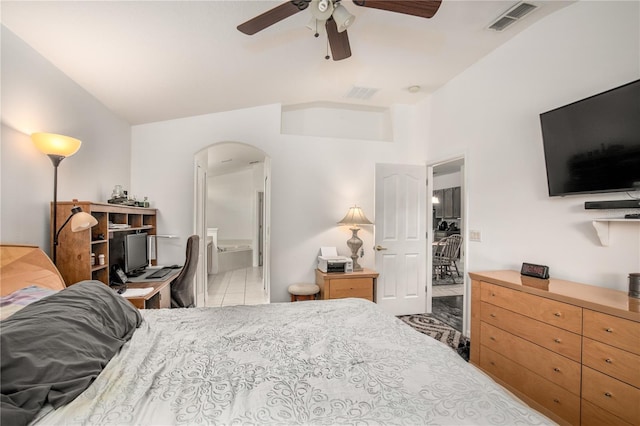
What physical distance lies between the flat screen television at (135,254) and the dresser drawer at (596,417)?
3.56 meters

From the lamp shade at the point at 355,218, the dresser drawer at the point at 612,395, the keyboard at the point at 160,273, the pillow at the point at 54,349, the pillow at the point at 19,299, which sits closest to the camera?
the pillow at the point at 54,349

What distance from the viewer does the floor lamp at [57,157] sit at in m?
1.89

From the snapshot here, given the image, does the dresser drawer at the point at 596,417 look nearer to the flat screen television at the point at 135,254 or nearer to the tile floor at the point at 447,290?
the tile floor at the point at 447,290

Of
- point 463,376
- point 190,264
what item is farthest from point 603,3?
point 190,264

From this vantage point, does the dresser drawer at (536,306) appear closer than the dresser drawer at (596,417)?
No

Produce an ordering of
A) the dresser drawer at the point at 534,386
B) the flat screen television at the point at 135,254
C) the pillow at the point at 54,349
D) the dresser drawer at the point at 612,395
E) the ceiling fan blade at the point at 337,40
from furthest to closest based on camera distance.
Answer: the flat screen television at the point at 135,254
the ceiling fan blade at the point at 337,40
the dresser drawer at the point at 534,386
the dresser drawer at the point at 612,395
the pillow at the point at 54,349

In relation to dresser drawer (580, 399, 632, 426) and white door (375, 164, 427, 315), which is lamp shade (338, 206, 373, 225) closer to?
white door (375, 164, 427, 315)

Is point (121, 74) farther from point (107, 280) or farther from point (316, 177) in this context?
point (316, 177)

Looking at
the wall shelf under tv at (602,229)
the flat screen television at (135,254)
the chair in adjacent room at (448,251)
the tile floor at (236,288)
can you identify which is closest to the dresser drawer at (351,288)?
the tile floor at (236,288)

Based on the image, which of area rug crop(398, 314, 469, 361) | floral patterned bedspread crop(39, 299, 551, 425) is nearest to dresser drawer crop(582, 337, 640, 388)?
floral patterned bedspread crop(39, 299, 551, 425)

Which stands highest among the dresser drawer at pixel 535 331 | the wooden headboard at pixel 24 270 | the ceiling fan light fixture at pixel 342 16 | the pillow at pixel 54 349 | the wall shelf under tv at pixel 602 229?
the ceiling fan light fixture at pixel 342 16

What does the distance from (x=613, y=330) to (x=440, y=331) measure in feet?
6.36

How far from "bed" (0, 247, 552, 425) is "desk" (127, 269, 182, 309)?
65 centimetres

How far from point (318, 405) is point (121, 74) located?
111 inches
